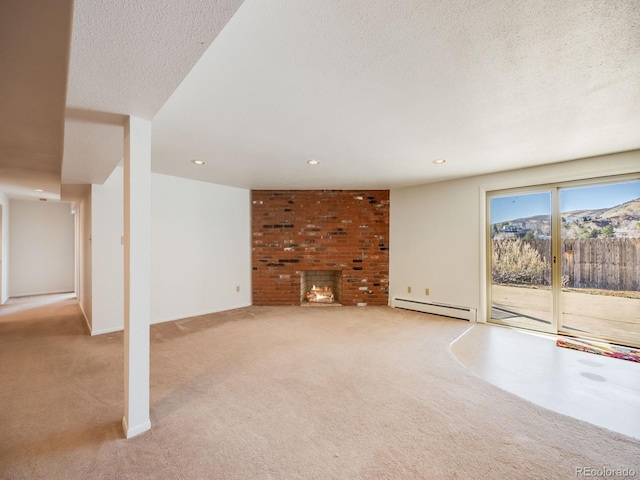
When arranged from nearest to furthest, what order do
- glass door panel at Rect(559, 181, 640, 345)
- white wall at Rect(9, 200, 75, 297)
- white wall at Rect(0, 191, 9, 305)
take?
glass door panel at Rect(559, 181, 640, 345) < white wall at Rect(0, 191, 9, 305) < white wall at Rect(9, 200, 75, 297)

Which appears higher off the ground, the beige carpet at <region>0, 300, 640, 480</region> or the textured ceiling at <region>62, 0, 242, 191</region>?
the textured ceiling at <region>62, 0, 242, 191</region>

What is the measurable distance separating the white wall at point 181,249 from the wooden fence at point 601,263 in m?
4.83

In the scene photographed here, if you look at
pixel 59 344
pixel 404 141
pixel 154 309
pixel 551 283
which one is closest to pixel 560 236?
pixel 551 283

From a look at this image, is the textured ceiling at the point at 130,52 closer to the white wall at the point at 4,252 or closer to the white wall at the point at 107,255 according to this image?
the white wall at the point at 107,255

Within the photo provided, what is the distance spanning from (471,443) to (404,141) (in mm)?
2458

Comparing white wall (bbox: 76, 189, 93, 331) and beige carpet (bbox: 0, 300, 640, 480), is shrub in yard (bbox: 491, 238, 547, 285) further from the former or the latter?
white wall (bbox: 76, 189, 93, 331)

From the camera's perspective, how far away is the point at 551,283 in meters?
3.68

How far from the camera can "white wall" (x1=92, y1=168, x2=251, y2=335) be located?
12.3ft

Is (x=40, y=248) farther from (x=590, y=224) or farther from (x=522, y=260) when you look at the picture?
(x=590, y=224)

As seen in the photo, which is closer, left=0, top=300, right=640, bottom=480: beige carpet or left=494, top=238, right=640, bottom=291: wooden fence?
left=0, top=300, right=640, bottom=480: beige carpet

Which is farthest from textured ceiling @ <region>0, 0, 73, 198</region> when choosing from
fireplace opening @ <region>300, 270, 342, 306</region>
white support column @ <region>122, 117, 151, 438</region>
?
fireplace opening @ <region>300, 270, 342, 306</region>

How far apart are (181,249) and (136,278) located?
9.37 ft

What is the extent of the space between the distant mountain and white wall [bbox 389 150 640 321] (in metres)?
0.46

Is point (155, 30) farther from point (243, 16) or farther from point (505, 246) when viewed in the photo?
point (505, 246)
